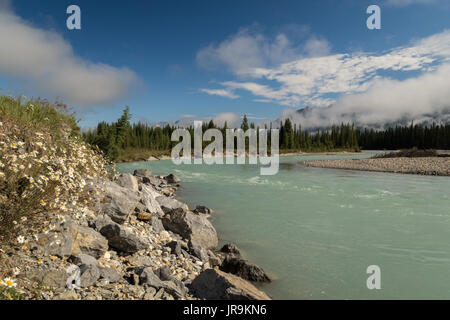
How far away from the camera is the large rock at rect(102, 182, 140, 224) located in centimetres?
666

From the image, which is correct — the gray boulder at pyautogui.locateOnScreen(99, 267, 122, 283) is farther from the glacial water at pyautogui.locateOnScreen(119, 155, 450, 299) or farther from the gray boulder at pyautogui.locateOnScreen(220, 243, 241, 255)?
the gray boulder at pyautogui.locateOnScreen(220, 243, 241, 255)

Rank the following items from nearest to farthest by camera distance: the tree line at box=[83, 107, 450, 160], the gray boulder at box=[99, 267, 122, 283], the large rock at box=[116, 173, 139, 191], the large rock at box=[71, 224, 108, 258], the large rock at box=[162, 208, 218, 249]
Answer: the gray boulder at box=[99, 267, 122, 283], the large rock at box=[71, 224, 108, 258], the large rock at box=[162, 208, 218, 249], the large rock at box=[116, 173, 139, 191], the tree line at box=[83, 107, 450, 160]

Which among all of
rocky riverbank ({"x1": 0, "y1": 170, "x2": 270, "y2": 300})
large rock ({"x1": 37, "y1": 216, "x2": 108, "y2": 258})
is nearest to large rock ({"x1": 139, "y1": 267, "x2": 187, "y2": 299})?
rocky riverbank ({"x1": 0, "y1": 170, "x2": 270, "y2": 300})

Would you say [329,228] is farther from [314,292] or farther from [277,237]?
[314,292]

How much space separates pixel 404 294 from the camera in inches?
190

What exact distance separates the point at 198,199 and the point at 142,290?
10.3 m

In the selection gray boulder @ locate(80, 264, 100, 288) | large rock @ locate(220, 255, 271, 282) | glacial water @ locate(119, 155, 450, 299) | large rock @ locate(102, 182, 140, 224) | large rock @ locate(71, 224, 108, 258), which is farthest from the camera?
large rock @ locate(102, 182, 140, 224)

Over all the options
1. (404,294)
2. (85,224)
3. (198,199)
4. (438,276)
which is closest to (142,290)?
(85,224)

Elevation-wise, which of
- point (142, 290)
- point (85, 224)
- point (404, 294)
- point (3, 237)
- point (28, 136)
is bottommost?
point (404, 294)

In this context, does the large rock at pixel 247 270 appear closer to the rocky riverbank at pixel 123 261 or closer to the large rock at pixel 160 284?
the rocky riverbank at pixel 123 261

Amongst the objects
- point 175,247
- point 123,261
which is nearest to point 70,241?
point 123,261

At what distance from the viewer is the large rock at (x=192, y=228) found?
7.22 meters

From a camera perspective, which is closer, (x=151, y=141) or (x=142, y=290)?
(x=142, y=290)

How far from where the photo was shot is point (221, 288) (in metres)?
4.17
